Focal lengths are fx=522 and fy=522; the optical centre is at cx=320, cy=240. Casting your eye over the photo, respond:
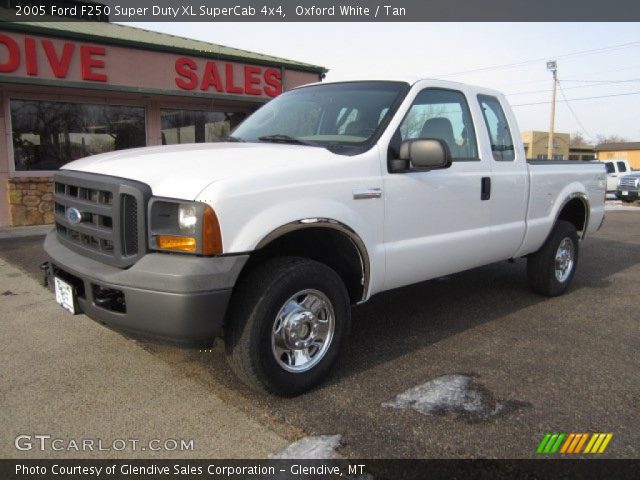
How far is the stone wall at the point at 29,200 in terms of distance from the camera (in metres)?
10.4

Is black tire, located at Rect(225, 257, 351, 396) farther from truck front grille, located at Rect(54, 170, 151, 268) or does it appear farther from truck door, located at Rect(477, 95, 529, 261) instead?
truck door, located at Rect(477, 95, 529, 261)

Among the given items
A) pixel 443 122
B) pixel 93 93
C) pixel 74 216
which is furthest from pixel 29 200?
pixel 443 122

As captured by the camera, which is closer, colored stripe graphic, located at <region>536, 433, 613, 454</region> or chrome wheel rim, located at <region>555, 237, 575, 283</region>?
colored stripe graphic, located at <region>536, 433, 613, 454</region>

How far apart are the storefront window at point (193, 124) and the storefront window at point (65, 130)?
0.60 metres

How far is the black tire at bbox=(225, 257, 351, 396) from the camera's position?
9.24ft

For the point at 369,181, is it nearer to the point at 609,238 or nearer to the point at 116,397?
the point at 116,397

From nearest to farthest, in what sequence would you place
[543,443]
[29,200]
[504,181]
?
[543,443]
[504,181]
[29,200]

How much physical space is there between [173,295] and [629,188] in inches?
869

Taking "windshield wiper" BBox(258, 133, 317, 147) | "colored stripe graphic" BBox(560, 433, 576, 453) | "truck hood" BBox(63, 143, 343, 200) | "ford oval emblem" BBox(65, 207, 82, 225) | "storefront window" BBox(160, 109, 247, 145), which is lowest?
"colored stripe graphic" BBox(560, 433, 576, 453)

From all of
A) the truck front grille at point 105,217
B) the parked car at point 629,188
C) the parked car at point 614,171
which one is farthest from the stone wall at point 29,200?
the parked car at point 614,171

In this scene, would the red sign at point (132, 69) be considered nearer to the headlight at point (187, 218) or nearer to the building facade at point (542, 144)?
the headlight at point (187, 218)

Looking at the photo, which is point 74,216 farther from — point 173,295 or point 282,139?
point 282,139

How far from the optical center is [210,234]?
2.58 meters

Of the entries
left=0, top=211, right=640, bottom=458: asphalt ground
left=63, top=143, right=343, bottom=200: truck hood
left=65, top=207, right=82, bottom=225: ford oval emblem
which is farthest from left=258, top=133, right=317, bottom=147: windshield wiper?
left=0, top=211, right=640, bottom=458: asphalt ground
